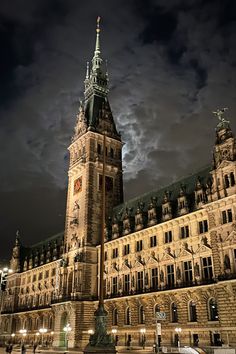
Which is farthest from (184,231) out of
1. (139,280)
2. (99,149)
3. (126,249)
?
(99,149)

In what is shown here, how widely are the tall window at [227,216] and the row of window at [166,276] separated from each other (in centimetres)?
558

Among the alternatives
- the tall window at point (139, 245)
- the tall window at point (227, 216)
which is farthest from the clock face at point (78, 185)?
the tall window at point (227, 216)

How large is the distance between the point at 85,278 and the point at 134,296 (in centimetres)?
1306

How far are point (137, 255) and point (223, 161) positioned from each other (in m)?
21.3

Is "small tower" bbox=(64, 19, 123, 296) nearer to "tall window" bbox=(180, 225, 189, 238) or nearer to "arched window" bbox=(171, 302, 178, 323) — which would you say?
"arched window" bbox=(171, 302, 178, 323)

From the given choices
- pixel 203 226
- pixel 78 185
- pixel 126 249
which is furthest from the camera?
pixel 78 185

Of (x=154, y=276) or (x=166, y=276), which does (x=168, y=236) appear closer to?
(x=166, y=276)

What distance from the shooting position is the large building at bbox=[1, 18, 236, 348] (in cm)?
4516

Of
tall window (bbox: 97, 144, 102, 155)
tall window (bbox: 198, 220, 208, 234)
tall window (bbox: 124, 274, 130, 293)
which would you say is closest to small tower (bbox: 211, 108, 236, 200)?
tall window (bbox: 198, 220, 208, 234)

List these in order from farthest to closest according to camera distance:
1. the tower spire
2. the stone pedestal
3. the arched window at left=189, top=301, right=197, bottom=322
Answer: the tower spire → the arched window at left=189, top=301, right=197, bottom=322 → the stone pedestal

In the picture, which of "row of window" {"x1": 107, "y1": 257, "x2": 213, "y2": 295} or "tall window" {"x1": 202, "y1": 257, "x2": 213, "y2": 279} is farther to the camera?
"row of window" {"x1": 107, "y1": 257, "x2": 213, "y2": 295}

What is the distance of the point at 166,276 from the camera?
52781 millimetres

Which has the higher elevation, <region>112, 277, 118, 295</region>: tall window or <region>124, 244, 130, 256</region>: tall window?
<region>124, 244, 130, 256</region>: tall window

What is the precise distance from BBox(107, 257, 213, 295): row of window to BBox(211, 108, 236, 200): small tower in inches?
350
